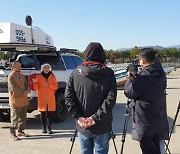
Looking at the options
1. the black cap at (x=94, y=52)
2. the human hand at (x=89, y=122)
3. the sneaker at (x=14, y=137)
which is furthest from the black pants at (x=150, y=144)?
the sneaker at (x=14, y=137)

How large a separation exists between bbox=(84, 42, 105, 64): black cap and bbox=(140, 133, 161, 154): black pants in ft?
4.23

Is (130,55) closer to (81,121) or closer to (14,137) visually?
(14,137)

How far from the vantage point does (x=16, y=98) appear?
7445mm

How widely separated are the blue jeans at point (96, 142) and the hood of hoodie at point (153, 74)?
3.11 feet

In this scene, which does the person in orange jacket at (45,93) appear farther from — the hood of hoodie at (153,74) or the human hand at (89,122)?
the human hand at (89,122)

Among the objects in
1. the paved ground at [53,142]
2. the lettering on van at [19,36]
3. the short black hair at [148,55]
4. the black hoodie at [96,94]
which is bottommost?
the paved ground at [53,142]

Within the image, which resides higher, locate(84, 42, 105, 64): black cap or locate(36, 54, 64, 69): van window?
locate(84, 42, 105, 64): black cap

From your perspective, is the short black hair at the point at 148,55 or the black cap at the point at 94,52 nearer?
the black cap at the point at 94,52

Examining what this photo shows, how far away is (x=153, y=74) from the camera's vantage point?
14.2 feet

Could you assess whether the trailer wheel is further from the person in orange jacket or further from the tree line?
the tree line

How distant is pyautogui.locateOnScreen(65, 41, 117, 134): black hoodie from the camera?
12.3 feet

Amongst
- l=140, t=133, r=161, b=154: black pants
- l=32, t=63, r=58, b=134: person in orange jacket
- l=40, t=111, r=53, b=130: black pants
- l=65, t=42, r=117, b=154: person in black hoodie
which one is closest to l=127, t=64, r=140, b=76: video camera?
l=65, t=42, r=117, b=154: person in black hoodie

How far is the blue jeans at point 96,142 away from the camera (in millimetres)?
3845

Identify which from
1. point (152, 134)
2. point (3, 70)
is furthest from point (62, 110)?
point (152, 134)
